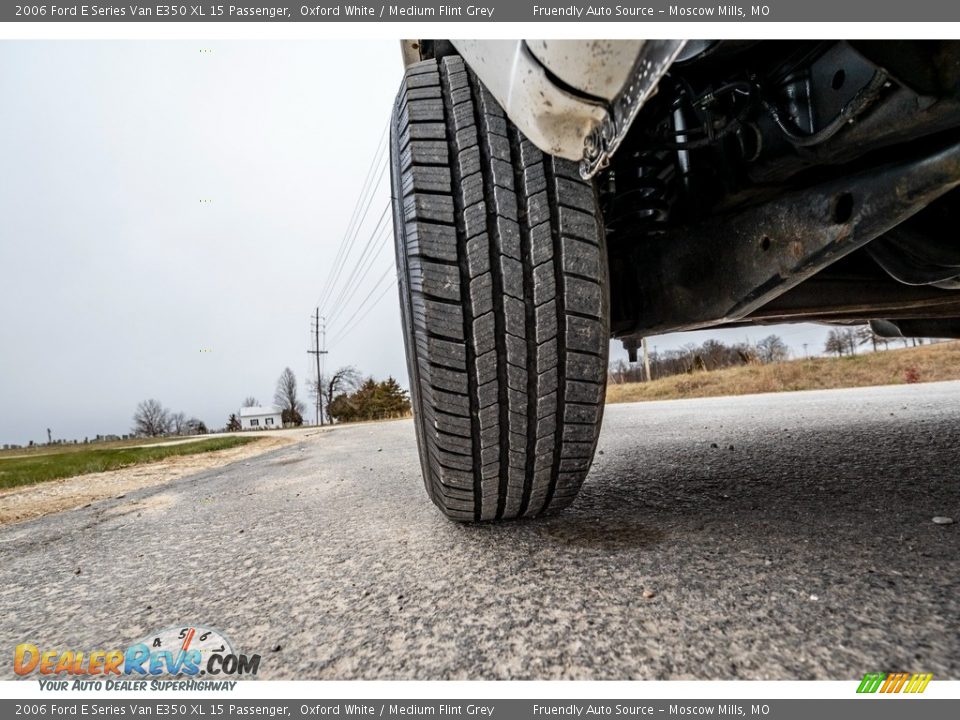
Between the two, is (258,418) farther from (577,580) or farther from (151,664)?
(577,580)

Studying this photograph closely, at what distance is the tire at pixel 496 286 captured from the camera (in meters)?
0.90

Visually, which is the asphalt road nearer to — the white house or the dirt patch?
the dirt patch

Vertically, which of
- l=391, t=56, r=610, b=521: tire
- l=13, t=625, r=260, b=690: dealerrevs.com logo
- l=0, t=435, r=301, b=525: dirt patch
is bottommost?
l=0, t=435, r=301, b=525: dirt patch

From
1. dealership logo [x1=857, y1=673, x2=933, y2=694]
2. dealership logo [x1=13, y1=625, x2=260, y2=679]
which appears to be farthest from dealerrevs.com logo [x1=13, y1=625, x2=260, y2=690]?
dealership logo [x1=857, y1=673, x2=933, y2=694]

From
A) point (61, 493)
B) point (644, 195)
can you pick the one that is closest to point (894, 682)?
point (644, 195)

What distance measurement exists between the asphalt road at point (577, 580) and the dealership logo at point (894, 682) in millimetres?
10

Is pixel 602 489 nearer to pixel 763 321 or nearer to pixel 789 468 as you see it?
pixel 789 468

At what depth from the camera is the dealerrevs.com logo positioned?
65 centimetres

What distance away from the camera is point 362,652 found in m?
0.65

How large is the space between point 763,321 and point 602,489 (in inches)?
31.0

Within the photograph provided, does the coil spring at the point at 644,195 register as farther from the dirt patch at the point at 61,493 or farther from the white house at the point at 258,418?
the white house at the point at 258,418

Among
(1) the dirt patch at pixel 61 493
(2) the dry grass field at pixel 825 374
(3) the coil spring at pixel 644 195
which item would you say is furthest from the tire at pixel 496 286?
(2) the dry grass field at pixel 825 374

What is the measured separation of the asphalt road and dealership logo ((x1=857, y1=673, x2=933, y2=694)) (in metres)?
0.01

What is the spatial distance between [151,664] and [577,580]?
2.15ft
